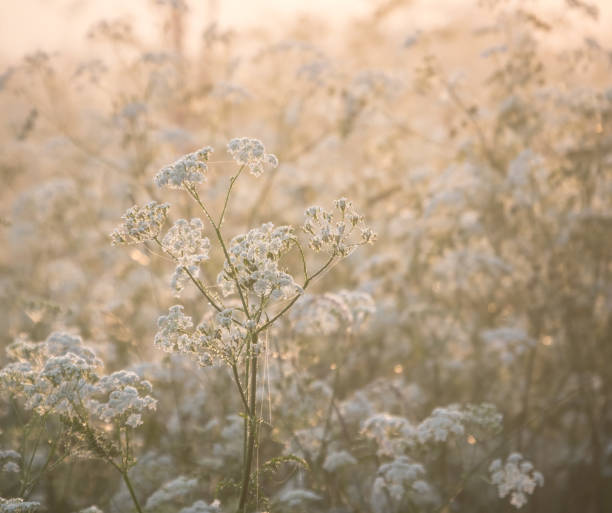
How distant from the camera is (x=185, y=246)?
3906mm

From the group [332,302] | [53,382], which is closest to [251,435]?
[53,382]

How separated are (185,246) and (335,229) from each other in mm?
993

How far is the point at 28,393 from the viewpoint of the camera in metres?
4.13

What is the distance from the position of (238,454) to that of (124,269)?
6360mm

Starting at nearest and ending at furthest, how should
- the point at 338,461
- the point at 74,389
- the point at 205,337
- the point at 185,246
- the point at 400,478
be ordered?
the point at 205,337 < the point at 185,246 < the point at 74,389 < the point at 400,478 < the point at 338,461

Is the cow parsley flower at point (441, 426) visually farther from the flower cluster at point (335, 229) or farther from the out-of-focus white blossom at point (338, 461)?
the flower cluster at point (335, 229)

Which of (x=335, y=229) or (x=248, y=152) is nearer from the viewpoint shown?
(x=335, y=229)

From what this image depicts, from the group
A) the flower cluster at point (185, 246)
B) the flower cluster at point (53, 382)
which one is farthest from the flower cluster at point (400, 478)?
the flower cluster at point (53, 382)

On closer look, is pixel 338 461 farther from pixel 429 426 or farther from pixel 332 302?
pixel 332 302

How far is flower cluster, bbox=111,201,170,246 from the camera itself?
383cm

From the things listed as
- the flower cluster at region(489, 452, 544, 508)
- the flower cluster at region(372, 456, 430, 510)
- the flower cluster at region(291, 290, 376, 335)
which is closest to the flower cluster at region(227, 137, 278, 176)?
the flower cluster at region(291, 290, 376, 335)

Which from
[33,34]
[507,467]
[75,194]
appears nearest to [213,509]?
[507,467]

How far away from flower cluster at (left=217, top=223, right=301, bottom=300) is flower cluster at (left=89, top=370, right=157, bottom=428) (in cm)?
105

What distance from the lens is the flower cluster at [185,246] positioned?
12.6 feet
